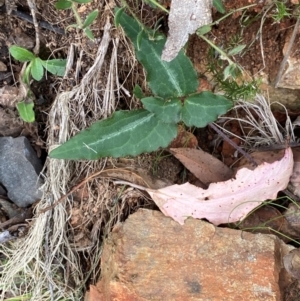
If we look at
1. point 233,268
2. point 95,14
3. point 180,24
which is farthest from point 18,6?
→ point 233,268

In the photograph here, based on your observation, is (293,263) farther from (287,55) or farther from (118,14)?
(118,14)

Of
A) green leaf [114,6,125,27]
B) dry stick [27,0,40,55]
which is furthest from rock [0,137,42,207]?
green leaf [114,6,125,27]

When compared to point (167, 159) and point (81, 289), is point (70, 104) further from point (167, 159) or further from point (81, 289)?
point (81, 289)

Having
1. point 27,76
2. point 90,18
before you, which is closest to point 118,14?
point 90,18

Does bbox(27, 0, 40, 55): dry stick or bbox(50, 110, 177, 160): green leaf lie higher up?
bbox(27, 0, 40, 55): dry stick

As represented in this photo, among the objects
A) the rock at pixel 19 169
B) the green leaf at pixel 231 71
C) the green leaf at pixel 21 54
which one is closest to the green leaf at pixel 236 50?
the green leaf at pixel 231 71

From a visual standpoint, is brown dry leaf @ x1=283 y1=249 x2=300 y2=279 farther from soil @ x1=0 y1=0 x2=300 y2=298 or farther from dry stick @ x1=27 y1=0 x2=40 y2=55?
dry stick @ x1=27 y1=0 x2=40 y2=55
